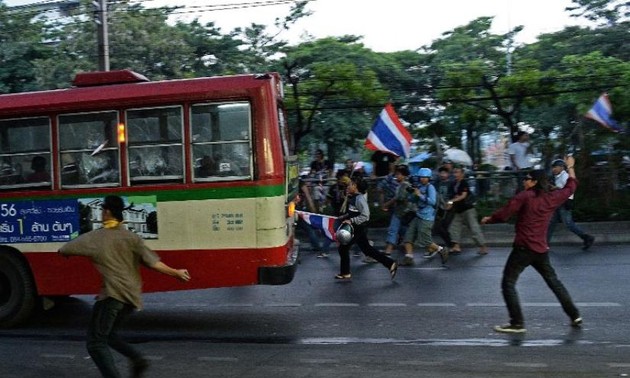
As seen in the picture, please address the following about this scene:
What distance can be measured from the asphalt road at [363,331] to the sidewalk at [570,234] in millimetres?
3048

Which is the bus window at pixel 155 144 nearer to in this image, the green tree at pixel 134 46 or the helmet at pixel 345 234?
the helmet at pixel 345 234

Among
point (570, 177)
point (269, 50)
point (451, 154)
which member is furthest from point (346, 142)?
point (570, 177)

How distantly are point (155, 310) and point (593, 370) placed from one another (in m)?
5.60

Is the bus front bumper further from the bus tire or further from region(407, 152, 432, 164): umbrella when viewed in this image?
region(407, 152, 432, 164): umbrella

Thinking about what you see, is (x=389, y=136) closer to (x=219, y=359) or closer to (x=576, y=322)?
(x=576, y=322)

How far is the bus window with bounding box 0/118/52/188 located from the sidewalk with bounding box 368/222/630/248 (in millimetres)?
8420

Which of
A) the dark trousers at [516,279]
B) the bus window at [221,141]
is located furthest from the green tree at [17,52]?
the dark trousers at [516,279]

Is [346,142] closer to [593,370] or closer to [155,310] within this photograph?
[155,310]

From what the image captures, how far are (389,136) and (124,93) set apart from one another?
32.5ft

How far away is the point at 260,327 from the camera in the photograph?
8.77m

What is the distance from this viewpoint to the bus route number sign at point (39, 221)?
28.4 ft

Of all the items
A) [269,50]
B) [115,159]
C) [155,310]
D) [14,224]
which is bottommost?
[155,310]

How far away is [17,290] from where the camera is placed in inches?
349

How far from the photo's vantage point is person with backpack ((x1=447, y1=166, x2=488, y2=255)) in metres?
14.0
